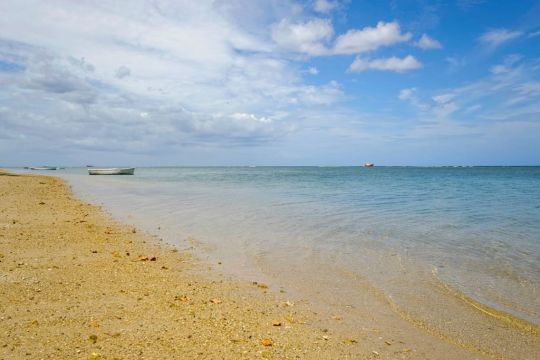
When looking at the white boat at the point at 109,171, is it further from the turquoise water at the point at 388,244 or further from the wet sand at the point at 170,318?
the wet sand at the point at 170,318

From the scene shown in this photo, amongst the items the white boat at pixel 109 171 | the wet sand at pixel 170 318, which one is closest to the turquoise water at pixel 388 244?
the wet sand at pixel 170 318

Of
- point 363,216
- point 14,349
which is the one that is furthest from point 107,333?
point 363,216

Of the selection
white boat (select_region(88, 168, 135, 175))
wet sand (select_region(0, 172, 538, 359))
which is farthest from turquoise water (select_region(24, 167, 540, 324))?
white boat (select_region(88, 168, 135, 175))

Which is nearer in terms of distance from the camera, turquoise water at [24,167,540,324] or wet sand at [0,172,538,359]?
wet sand at [0,172,538,359]

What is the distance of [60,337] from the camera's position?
15.1ft

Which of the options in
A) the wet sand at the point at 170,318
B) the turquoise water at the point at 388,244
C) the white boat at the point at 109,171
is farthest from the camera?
the white boat at the point at 109,171

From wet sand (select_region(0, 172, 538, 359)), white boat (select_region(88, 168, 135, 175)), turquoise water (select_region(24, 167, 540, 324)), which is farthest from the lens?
white boat (select_region(88, 168, 135, 175))

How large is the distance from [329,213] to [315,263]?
9229 millimetres

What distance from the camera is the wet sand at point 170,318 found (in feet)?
14.8

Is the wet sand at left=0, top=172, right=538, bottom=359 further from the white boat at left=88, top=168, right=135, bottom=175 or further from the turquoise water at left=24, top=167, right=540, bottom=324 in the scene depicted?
the white boat at left=88, top=168, right=135, bottom=175

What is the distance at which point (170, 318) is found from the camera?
5375 mm

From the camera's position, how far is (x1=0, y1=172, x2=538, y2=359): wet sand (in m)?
4.52

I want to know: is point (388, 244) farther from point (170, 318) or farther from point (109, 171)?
point (109, 171)

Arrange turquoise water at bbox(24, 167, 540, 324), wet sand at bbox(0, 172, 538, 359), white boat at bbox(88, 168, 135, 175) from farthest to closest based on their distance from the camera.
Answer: white boat at bbox(88, 168, 135, 175), turquoise water at bbox(24, 167, 540, 324), wet sand at bbox(0, 172, 538, 359)
